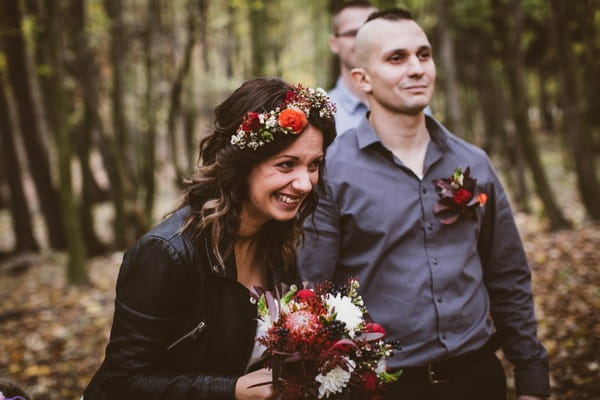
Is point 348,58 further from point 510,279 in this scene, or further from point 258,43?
point 258,43

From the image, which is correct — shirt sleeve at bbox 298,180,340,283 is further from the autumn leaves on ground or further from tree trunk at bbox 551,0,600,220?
tree trunk at bbox 551,0,600,220

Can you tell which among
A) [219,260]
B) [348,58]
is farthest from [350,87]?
[219,260]

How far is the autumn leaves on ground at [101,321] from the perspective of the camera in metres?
5.52

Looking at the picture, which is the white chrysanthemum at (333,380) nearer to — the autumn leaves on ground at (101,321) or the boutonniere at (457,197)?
the boutonniere at (457,197)

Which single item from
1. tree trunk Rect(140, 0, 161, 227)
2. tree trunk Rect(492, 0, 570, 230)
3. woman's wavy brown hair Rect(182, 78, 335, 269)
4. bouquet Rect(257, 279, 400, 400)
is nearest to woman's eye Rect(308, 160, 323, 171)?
woman's wavy brown hair Rect(182, 78, 335, 269)

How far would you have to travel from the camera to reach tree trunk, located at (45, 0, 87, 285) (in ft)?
29.1

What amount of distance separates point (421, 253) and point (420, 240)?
68 millimetres

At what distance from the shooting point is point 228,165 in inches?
87.6

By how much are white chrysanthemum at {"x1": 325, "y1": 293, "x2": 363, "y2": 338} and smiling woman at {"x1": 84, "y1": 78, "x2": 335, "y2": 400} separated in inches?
13.4

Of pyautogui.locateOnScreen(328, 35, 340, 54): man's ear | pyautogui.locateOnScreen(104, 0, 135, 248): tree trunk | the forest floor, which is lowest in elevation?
the forest floor

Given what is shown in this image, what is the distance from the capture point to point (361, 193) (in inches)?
105

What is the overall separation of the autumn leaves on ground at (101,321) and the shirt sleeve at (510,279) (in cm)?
236

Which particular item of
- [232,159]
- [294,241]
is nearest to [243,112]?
[232,159]

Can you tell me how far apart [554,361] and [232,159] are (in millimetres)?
4763
